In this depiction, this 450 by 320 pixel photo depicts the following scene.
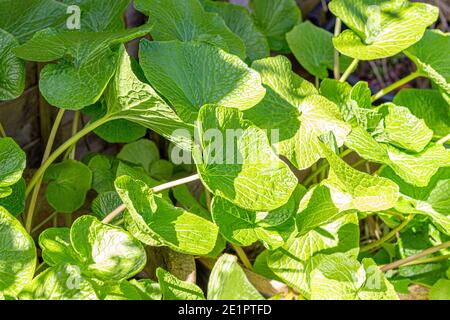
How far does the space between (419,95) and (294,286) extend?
17.3 inches

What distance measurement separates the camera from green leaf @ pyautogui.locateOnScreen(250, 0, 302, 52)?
135 centimetres

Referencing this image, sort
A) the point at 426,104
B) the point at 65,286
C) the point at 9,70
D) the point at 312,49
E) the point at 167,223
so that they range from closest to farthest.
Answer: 1. the point at 65,286
2. the point at 167,223
3. the point at 9,70
4. the point at 426,104
5. the point at 312,49

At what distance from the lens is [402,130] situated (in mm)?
1042

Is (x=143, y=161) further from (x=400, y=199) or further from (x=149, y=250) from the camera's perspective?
(x=400, y=199)

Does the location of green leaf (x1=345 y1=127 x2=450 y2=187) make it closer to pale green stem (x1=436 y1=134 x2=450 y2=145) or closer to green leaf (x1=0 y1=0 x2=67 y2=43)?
pale green stem (x1=436 y1=134 x2=450 y2=145)

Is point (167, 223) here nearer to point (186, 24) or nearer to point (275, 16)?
point (186, 24)

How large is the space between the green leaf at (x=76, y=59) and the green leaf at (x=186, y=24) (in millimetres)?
134

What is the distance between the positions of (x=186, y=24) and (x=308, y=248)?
1.33 feet

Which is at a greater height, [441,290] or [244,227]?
[244,227]

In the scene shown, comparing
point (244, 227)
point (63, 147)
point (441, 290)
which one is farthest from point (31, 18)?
point (441, 290)

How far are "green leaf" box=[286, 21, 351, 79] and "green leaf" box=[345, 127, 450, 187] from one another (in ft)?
0.89

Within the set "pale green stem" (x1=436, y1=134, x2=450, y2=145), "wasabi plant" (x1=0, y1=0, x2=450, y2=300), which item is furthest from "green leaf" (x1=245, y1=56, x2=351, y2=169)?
"pale green stem" (x1=436, y1=134, x2=450, y2=145)
